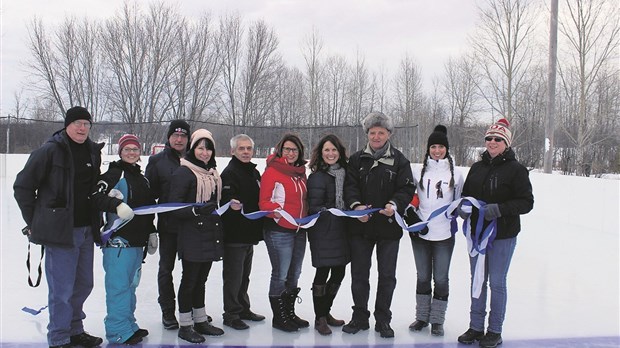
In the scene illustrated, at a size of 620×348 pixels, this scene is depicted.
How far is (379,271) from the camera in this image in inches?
155

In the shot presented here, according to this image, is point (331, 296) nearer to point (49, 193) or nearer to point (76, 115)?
point (49, 193)

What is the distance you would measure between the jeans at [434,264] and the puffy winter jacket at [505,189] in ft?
0.98

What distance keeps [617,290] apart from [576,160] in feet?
67.7

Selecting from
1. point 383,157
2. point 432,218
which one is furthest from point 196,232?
point 432,218

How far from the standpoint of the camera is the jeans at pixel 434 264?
3965 mm

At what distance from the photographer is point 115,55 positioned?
29172mm

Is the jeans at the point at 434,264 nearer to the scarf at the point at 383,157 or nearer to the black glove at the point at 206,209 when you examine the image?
the scarf at the point at 383,157

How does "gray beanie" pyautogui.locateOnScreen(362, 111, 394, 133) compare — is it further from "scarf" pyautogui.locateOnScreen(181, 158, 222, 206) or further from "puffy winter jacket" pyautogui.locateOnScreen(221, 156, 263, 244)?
"scarf" pyautogui.locateOnScreen(181, 158, 222, 206)

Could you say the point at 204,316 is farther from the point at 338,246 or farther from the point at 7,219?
the point at 7,219

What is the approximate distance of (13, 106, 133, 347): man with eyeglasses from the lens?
3.34 m

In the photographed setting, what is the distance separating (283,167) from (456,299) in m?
2.36

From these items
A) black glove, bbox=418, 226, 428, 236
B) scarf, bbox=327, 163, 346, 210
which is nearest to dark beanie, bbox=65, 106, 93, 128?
scarf, bbox=327, 163, 346, 210

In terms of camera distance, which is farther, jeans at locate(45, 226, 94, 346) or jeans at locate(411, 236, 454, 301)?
jeans at locate(411, 236, 454, 301)

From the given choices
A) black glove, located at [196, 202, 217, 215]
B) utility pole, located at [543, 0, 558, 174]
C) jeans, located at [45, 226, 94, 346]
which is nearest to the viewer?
jeans, located at [45, 226, 94, 346]
